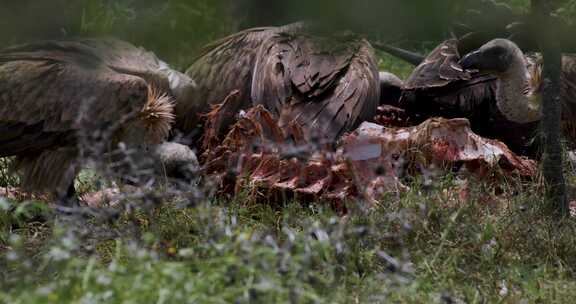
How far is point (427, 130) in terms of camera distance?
5.71 metres

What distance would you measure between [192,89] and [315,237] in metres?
2.75

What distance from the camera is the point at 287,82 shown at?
6.38 metres

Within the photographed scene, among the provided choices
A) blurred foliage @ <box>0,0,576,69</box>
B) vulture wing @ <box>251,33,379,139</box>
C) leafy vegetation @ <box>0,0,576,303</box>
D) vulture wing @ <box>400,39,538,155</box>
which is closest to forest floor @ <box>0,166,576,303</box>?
leafy vegetation @ <box>0,0,576,303</box>

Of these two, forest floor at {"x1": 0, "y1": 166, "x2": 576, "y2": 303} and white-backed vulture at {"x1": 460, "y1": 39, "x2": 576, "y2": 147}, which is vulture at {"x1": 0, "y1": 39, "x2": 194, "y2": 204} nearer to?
forest floor at {"x1": 0, "y1": 166, "x2": 576, "y2": 303}

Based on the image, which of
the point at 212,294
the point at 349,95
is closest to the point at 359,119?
the point at 349,95

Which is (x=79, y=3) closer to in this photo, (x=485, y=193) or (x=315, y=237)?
(x=315, y=237)

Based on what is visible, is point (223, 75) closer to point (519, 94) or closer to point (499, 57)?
point (499, 57)

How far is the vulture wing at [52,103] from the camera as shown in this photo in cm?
584

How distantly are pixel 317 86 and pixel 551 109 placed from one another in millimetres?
1752

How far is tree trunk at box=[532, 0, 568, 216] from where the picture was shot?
4883mm

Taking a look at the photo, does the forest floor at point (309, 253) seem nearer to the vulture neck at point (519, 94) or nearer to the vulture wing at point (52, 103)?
the vulture wing at point (52, 103)

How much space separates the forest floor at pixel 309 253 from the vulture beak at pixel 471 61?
158cm

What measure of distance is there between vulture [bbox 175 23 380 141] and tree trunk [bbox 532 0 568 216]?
4.47 ft

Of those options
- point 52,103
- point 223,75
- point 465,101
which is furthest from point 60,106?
point 465,101
